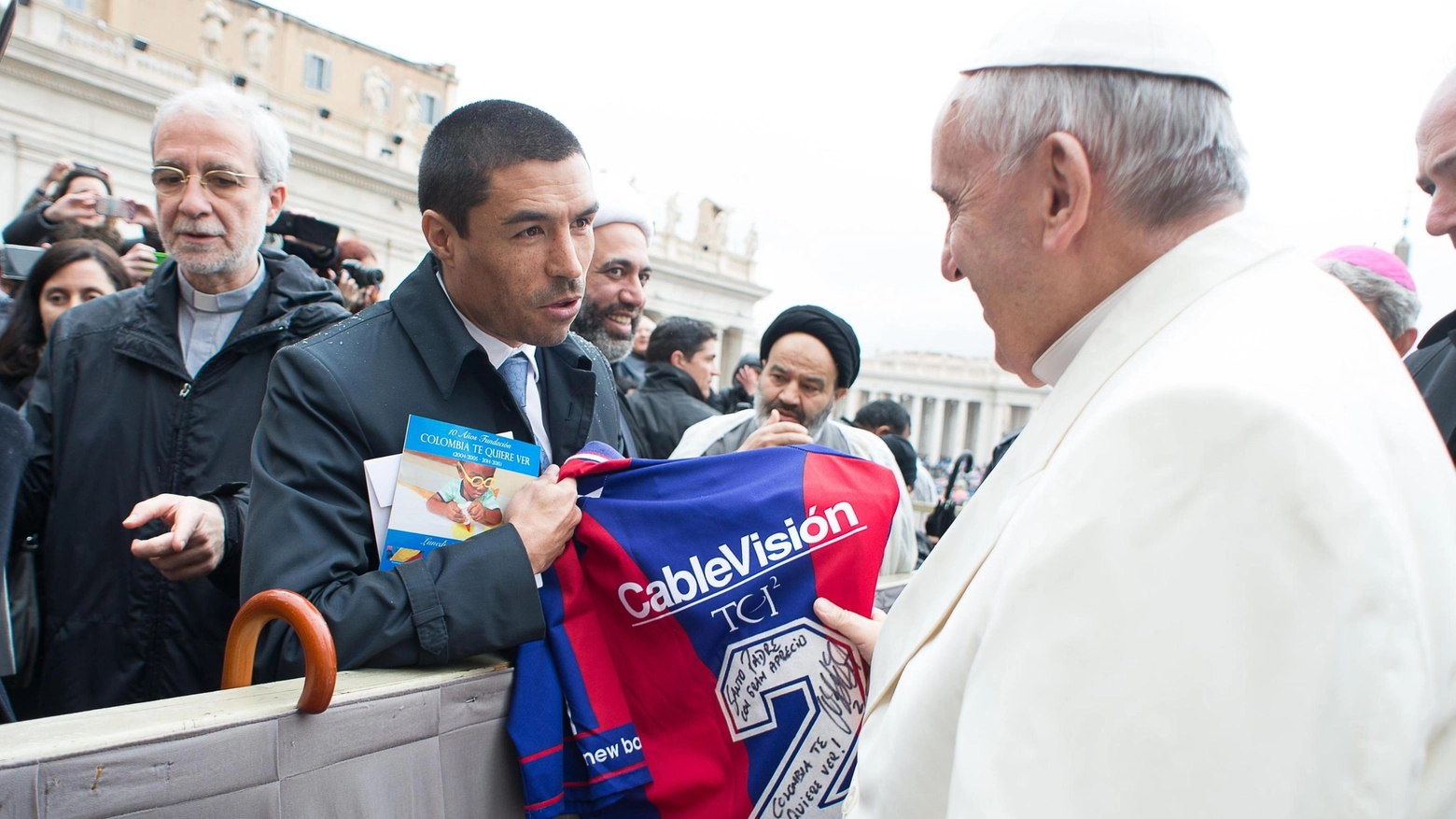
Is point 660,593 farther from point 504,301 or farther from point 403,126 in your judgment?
point 403,126

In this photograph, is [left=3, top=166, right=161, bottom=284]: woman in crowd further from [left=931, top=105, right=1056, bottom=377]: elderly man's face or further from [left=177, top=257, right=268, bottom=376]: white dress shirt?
[left=931, top=105, right=1056, bottom=377]: elderly man's face

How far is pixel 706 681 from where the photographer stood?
5.49 feet

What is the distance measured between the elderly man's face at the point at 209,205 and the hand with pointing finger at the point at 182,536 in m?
0.82

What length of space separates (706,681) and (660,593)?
0.18m

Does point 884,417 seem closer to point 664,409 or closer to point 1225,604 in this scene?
point 664,409

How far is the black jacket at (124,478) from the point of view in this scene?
7.04 ft

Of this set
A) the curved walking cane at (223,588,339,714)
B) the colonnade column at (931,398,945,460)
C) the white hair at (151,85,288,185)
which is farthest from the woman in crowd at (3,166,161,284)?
the colonnade column at (931,398,945,460)

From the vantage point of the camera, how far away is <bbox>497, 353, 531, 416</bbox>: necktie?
198cm

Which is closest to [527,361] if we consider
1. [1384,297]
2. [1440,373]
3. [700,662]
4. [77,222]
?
[700,662]

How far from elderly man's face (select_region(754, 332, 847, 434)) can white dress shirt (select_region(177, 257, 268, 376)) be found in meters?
1.67

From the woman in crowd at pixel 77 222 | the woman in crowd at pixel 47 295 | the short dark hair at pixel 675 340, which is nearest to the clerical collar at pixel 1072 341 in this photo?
the woman in crowd at pixel 47 295

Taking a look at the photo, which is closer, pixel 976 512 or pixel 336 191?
pixel 976 512

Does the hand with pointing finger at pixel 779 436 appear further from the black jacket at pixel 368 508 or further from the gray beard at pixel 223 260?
the gray beard at pixel 223 260

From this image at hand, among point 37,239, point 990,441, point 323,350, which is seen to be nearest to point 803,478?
point 323,350
